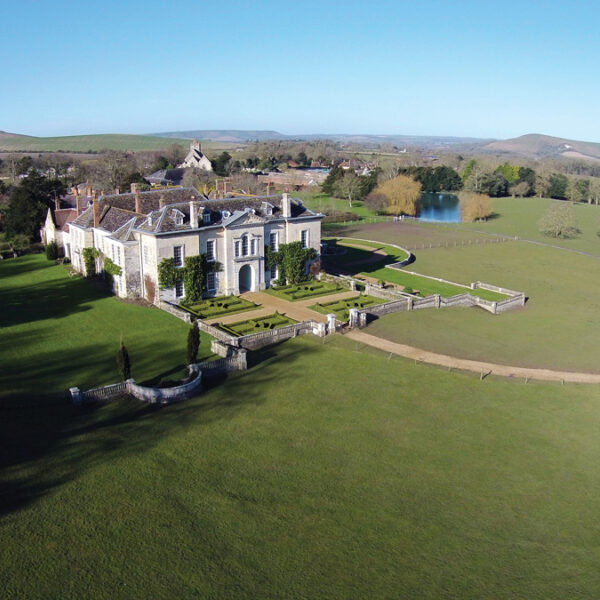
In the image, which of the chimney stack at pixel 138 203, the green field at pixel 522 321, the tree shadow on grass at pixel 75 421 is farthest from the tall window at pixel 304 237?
the tree shadow on grass at pixel 75 421

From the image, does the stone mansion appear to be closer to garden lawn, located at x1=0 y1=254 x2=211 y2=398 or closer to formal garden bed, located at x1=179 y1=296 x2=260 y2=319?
formal garden bed, located at x1=179 y1=296 x2=260 y2=319

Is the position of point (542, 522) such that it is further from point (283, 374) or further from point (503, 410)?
point (283, 374)

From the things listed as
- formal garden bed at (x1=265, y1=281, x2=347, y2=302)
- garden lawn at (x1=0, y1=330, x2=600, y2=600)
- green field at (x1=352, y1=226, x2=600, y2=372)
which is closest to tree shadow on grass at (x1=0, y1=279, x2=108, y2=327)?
garden lawn at (x1=0, y1=330, x2=600, y2=600)

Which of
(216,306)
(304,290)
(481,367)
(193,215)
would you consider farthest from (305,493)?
(304,290)

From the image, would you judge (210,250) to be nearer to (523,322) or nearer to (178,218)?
(178,218)

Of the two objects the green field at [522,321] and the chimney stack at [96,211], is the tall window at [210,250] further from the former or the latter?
the green field at [522,321]

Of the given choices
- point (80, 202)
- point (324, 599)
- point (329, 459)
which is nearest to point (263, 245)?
point (80, 202)
